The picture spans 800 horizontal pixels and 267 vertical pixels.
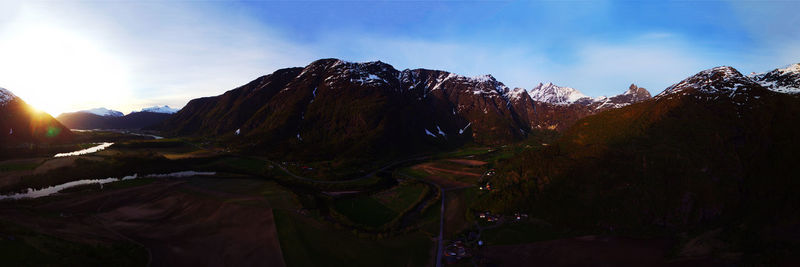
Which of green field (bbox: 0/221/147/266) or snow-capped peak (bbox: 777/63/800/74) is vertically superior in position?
snow-capped peak (bbox: 777/63/800/74)

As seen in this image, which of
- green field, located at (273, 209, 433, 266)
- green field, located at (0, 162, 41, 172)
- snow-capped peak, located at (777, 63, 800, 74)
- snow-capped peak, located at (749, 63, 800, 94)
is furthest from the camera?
green field, located at (0, 162, 41, 172)

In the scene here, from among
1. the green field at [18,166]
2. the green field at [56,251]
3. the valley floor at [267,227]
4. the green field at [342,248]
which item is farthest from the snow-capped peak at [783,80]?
the green field at [18,166]

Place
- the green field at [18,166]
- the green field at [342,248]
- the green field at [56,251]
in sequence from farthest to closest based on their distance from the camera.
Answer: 1. the green field at [18,166]
2. the green field at [342,248]
3. the green field at [56,251]

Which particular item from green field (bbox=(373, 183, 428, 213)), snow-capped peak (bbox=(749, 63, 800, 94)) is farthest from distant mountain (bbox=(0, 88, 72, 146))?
snow-capped peak (bbox=(749, 63, 800, 94))

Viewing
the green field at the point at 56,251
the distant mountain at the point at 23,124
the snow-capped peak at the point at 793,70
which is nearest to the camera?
the green field at the point at 56,251

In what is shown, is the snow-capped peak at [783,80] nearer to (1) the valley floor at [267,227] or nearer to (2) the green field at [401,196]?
(1) the valley floor at [267,227]

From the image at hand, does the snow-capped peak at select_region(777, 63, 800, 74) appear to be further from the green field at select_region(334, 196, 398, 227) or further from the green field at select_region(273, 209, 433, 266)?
the green field at select_region(334, 196, 398, 227)

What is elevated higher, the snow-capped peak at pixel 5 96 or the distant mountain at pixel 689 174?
the snow-capped peak at pixel 5 96

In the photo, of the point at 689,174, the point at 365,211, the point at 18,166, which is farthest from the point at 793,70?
the point at 18,166
